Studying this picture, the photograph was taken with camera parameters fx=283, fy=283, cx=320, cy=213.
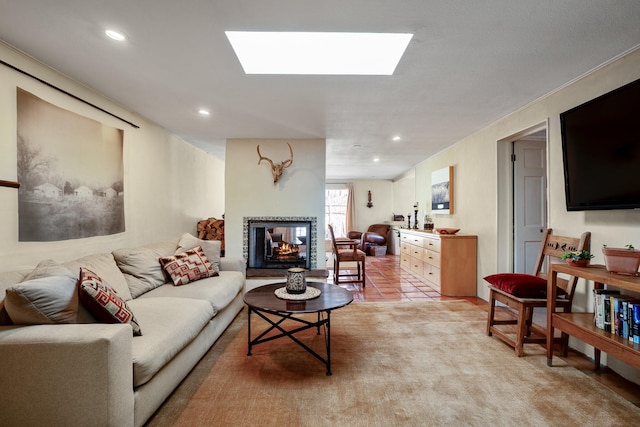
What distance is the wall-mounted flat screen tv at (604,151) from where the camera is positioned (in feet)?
5.91

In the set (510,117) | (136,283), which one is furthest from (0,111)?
(510,117)

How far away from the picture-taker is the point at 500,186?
347 centimetres

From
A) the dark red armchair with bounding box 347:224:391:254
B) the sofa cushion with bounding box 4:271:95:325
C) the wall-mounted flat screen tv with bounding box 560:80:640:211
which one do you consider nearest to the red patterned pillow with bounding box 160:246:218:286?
the sofa cushion with bounding box 4:271:95:325

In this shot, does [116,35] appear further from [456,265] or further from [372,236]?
[372,236]

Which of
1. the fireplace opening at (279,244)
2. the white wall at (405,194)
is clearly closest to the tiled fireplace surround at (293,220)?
the fireplace opening at (279,244)

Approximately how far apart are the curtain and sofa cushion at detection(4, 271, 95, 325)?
7.38m

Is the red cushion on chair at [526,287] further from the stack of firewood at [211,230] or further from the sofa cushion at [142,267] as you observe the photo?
the stack of firewood at [211,230]

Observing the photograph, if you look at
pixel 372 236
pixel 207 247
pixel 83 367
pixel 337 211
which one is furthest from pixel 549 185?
pixel 337 211

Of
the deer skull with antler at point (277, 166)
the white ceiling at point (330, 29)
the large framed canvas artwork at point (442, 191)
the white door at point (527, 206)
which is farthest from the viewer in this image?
the large framed canvas artwork at point (442, 191)

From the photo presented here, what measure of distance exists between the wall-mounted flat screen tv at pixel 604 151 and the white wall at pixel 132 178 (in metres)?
4.01

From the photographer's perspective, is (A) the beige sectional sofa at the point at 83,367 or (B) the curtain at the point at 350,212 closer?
(A) the beige sectional sofa at the point at 83,367

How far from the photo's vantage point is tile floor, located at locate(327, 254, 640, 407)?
1.90m

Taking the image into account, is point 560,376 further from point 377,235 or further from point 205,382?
point 377,235

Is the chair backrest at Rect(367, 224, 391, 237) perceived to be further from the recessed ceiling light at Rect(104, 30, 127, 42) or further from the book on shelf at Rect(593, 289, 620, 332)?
the recessed ceiling light at Rect(104, 30, 127, 42)
